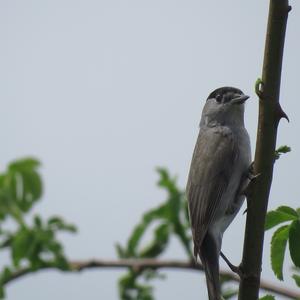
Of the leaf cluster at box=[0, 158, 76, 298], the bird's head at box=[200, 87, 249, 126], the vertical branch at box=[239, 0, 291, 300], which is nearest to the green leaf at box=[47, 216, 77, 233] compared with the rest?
the leaf cluster at box=[0, 158, 76, 298]

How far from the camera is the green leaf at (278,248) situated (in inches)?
110

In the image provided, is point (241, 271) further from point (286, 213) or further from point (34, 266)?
point (34, 266)

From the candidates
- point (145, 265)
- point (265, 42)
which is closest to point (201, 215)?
point (145, 265)

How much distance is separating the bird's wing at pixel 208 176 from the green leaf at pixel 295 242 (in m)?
1.87

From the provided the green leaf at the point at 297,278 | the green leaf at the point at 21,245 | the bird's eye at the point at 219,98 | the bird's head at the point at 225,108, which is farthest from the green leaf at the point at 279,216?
the bird's eye at the point at 219,98

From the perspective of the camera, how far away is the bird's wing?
4.91 m

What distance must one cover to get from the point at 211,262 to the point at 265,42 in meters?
2.18

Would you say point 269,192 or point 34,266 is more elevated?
point 269,192

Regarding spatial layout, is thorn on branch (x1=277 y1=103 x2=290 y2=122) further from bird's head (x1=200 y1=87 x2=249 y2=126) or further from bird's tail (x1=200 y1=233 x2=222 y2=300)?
bird's head (x1=200 y1=87 x2=249 y2=126)

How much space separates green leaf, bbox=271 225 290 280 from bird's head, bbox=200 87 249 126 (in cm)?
317

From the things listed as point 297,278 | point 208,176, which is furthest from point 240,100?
point 297,278

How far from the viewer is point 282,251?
2842 mm

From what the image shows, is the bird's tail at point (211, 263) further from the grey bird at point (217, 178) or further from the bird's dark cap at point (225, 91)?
the bird's dark cap at point (225, 91)

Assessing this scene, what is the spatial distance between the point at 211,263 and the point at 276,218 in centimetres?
164
